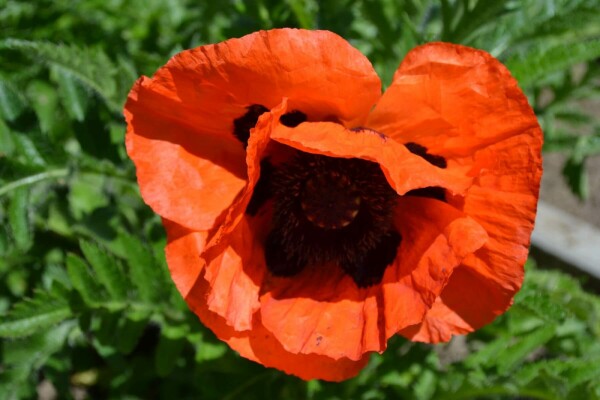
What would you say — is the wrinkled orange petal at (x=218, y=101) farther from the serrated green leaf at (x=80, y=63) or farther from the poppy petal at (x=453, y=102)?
the serrated green leaf at (x=80, y=63)

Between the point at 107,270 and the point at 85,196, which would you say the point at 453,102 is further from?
the point at 85,196

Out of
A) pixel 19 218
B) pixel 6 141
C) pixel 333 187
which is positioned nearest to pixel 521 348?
pixel 333 187

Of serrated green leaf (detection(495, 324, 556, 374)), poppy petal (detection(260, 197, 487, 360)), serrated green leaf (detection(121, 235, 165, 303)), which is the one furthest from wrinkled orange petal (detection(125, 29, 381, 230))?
serrated green leaf (detection(495, 324, 556, 374))

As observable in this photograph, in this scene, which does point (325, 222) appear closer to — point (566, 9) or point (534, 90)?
point (566, 9)

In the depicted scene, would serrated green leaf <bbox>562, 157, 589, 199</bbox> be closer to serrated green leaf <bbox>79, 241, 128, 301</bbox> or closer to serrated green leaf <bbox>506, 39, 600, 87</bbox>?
serrated green leaf <bbox>506, 39, 600, 87</bbox>

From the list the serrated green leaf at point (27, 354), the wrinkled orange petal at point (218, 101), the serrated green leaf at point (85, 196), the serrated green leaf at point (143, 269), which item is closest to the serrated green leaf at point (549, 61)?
the wrinkled orange petal at point (218, 101)

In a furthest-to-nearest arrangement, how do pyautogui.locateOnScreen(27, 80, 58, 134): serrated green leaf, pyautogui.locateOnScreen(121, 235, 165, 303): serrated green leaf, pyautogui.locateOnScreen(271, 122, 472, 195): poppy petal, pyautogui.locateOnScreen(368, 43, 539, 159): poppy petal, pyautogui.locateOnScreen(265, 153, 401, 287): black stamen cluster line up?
1. pyautogui.locateOnScreen(27, 80, 58, 134): serrated green leaf
2. pyautogui.locateOnScreen(121, 235, 165, 303): serrated green leaf
3. pyautogui.locateOnScreen(265, 153, 401, 287): black stamen cluster
4. pyautogui.locateOnScreen(368, 43, 539, 159): poppy petal
5. pyautogui.locateOnScreen(271, 122, 472, 195): poppy petal
